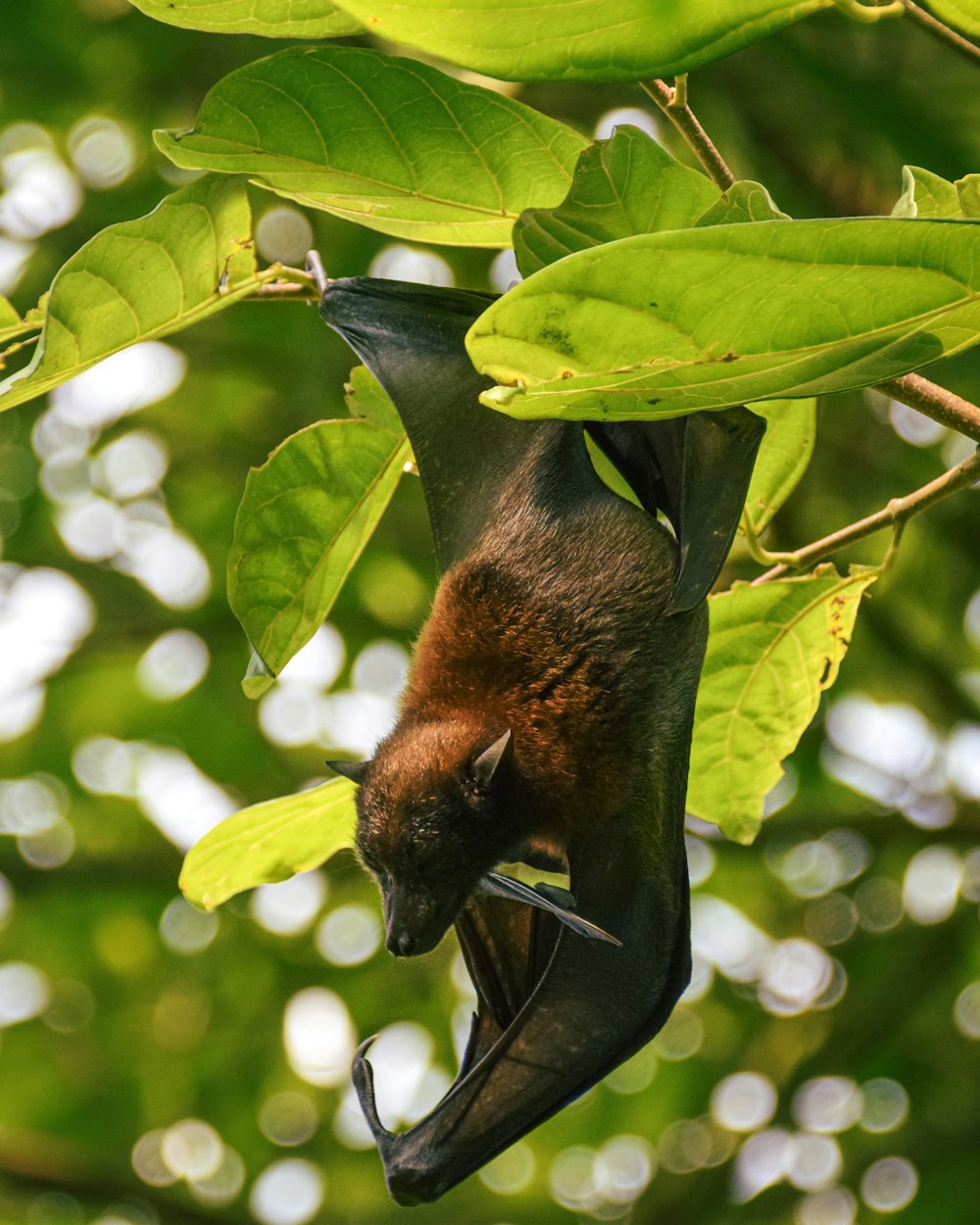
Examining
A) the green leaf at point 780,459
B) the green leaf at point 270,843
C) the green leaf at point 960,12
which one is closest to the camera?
the green leaf at point 960,12

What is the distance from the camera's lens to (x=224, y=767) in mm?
7449

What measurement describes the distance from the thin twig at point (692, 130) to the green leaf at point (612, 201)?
16 cm

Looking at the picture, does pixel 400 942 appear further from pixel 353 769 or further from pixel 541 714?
pixel 541 714

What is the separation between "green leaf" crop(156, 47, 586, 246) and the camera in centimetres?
236

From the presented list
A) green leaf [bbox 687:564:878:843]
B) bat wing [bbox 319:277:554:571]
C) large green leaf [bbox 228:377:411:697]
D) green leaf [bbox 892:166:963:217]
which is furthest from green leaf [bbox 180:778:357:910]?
green leaf [bbox 892:166:963:217]

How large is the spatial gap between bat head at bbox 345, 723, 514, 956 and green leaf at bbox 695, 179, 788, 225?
99 cm

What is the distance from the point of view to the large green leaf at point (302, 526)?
2.92m

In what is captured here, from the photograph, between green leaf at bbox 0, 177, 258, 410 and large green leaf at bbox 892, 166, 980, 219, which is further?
green leaf at bbox 0, 177, 258, 410

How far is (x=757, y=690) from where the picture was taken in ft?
11.1

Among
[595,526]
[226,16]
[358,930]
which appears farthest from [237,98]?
[358,930]

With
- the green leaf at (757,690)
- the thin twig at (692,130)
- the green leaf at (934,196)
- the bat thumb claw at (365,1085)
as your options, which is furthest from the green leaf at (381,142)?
the bat thumb claw at (365,1085)

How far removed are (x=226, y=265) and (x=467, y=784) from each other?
1027 mm

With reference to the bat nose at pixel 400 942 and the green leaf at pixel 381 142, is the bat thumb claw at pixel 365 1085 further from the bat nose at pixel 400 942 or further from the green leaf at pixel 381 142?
the green leaf at pixel 381 142

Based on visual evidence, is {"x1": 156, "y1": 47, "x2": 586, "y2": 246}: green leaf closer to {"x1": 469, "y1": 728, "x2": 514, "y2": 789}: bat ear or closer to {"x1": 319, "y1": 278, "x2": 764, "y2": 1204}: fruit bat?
{"x1": 319, "y1": 278, "x2": 764, "y2": 1204}: fruit bat
